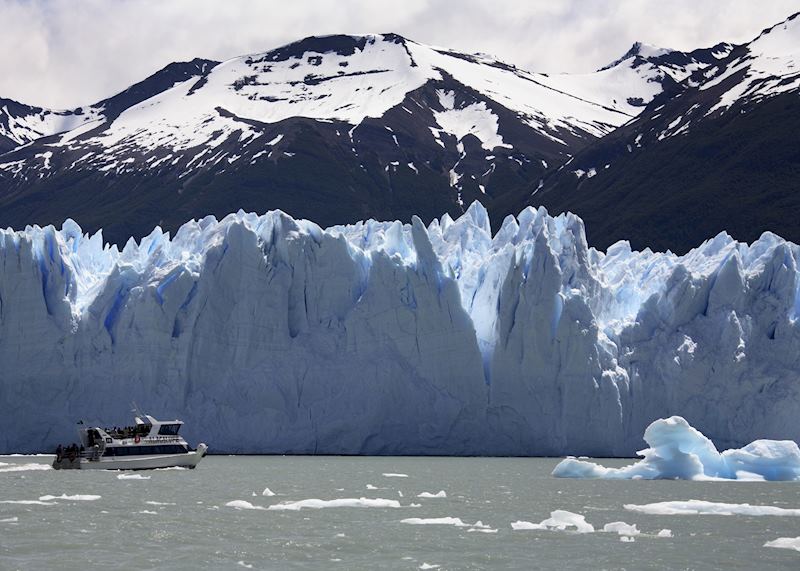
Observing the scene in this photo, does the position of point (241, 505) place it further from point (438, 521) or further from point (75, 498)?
point (438, 521)

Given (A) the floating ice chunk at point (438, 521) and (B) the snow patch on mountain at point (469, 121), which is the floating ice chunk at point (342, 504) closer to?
(A) the floating ice chunk at point (438, 521)

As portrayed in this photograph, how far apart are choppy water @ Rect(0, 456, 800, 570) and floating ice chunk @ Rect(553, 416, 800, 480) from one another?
16.2 inches

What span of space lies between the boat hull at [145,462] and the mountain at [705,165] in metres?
56.9

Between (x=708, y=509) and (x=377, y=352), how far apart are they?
19.4 meters

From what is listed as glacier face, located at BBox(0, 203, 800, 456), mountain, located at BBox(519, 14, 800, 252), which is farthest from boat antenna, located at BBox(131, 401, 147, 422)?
mountain, located at BBox(519, 14, 800, 252)

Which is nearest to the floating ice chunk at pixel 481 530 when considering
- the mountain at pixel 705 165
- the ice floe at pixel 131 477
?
the ice floe at pixel 131 477

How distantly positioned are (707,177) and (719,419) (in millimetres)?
62215

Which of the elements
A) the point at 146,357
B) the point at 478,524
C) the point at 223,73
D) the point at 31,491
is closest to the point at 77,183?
the point at 223,73

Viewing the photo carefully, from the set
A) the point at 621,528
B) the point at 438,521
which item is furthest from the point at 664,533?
the point at 438,521

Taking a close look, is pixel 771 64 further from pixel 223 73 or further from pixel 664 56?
pixel 223 73

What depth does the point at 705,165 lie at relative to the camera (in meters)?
109

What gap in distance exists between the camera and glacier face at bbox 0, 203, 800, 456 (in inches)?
1848

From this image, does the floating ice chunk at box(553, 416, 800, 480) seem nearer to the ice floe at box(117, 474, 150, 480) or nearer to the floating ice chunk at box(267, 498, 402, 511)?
the floating ice chunk at box(267, 498, 402, 511)

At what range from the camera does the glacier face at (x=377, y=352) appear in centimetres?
4694
